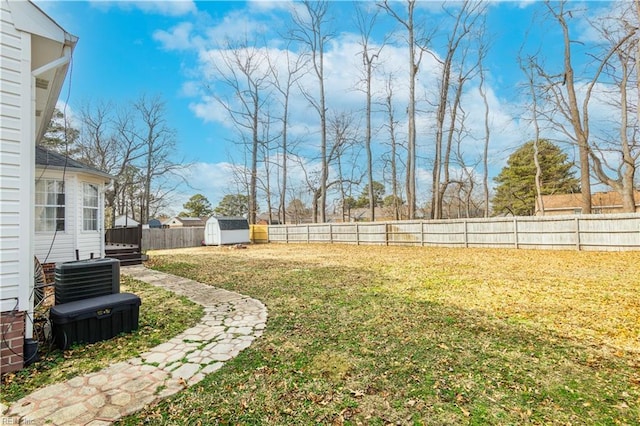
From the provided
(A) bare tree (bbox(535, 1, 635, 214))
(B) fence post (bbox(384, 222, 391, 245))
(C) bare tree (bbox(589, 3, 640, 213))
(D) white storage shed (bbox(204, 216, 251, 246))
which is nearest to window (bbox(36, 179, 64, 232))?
(D) white storage shed (bbox(204, 216, 251, 246))

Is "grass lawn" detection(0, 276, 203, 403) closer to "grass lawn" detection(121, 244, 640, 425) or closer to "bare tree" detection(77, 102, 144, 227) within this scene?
"grass lawn" detection(121, 244, 640, 425)

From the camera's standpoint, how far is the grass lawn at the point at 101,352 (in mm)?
2512

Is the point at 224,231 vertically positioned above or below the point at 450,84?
below

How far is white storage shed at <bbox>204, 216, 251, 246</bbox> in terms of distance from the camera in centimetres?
1862

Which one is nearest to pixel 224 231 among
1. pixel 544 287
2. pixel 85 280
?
pixel 85 280

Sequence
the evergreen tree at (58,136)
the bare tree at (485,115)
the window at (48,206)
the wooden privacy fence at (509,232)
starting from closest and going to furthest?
the window at (48,206), the wooden privacy fence at (509,232), the bare tree at (485,115), the evergreen tree at (58,136)

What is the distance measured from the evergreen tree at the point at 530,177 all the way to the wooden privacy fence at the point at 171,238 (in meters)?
25.9

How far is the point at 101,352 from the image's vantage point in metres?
3.08

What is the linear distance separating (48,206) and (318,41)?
59.9ft

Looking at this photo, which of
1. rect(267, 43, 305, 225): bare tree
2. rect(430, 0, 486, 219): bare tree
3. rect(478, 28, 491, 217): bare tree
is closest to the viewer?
rect(430, 0, 486, 219): bare tree

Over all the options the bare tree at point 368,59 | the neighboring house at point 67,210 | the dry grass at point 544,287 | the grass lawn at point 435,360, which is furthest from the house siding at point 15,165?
the bare tree at point 368,59

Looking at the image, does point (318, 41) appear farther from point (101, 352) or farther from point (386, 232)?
point (101, 352)

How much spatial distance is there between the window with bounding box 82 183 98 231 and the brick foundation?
614 centimetres

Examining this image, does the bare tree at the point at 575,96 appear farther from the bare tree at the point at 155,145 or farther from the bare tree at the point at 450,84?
the bare tree at the point at 155,145
